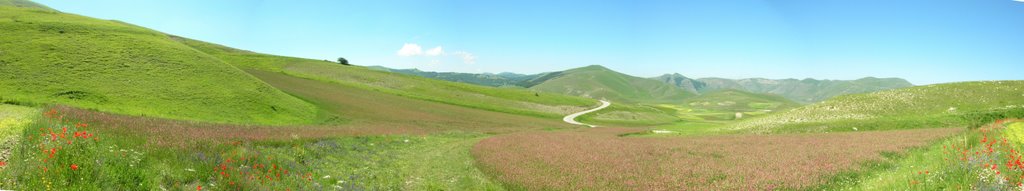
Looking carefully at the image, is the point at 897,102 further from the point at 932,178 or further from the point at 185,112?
the point at 185,112

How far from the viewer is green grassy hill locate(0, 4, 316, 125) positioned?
→ 107 feet

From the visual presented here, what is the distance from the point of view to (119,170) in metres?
9.92

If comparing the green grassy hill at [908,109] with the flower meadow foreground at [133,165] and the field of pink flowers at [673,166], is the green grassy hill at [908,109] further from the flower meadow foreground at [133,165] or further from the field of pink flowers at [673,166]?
the flower meadow foreground at [133,165]

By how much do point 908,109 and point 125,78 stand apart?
8478 centimetres

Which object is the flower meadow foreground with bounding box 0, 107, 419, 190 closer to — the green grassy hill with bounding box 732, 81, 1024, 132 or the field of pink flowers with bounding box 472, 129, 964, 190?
the field of pink flowers with bounding box 472, 129, 964, 190

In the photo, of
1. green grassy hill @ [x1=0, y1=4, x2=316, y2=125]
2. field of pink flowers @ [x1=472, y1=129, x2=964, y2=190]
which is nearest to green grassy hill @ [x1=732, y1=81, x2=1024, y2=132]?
field of pink flowers @ [x1=472, y1=129, x2=964, y2=190]

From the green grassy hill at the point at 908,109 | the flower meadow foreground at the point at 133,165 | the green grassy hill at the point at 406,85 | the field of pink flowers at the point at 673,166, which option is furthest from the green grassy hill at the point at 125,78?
the green grassy hill at the point at 406,85

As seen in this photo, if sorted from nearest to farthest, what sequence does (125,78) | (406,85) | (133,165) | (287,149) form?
(133,165), (287,149), (125,78), (406,85)

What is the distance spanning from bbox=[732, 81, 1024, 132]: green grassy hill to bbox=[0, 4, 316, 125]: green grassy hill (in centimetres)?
5228

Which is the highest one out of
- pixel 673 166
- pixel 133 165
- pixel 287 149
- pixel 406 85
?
pixel 133 165

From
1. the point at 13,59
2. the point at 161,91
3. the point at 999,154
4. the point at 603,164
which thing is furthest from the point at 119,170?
the point at 13,59

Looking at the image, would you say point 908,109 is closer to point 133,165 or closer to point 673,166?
point 673,166

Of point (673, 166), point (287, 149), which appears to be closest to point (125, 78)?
point (287, 149)

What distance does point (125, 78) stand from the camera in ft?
127
